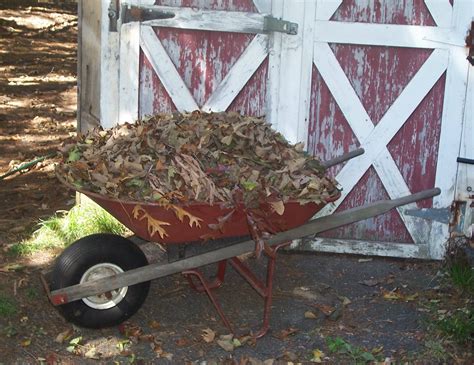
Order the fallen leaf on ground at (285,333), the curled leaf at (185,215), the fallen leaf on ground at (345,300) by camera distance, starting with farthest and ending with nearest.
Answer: the fallen leaf on ground at (345,300) < the fallen leaf on ground at (285,333) < the curled leaf at (185,215)

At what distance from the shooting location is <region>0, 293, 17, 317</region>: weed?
5267 millimetres

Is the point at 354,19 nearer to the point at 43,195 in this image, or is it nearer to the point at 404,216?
the point at 404,216

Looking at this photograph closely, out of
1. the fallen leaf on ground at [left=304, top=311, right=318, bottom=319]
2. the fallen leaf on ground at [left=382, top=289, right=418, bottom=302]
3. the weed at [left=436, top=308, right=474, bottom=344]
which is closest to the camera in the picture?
the weed at [left=436, top=308, right=474, bottom=344]

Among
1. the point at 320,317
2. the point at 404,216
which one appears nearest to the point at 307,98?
the point at 404,216

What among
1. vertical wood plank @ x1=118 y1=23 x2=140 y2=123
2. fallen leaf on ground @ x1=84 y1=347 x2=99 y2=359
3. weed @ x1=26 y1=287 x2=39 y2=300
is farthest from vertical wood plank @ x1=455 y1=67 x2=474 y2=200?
weed @ x1=26 y1=287 x2=39 y2=300

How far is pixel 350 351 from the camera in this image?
5.01m

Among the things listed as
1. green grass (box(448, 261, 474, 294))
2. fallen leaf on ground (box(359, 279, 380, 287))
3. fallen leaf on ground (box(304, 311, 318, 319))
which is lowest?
fallen leaf on ground (box(304, 311, 318, 319))

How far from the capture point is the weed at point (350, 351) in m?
4.93

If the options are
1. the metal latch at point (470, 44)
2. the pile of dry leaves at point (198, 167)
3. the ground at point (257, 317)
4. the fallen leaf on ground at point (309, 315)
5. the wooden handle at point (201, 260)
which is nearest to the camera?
the pile of dry leaves at point (198, 167)

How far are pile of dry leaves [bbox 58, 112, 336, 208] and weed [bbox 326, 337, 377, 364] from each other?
2.92 ft

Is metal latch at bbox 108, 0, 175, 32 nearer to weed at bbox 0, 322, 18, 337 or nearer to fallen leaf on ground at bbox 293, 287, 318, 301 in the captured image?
fallen leaf on ground at bbox 293, 287, 318, 301

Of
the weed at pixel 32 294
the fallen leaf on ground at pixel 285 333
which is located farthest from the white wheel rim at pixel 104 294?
the fallen leaf on ground at pixel 285 333

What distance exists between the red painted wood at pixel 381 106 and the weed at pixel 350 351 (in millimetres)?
1550

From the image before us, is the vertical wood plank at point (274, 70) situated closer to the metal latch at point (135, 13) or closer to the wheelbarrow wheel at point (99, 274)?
the metal latch at point (135, 13)
